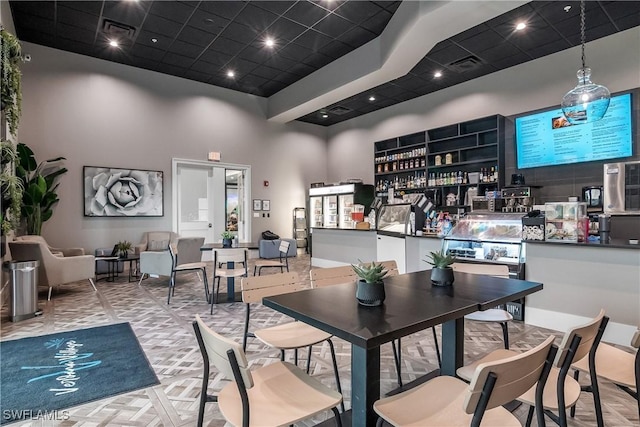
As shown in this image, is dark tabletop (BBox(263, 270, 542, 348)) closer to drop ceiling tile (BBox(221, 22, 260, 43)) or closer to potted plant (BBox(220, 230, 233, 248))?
potted plant (BBox(220, 230, 233, 248))

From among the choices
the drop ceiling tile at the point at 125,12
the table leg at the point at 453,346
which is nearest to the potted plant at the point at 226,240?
the drop ceiling tile at the point at 125,12

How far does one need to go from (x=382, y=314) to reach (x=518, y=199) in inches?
Answer: 219

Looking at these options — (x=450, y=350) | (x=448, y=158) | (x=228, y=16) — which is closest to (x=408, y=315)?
(x=450, y=350)

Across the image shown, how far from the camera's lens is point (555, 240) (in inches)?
Answer: 139

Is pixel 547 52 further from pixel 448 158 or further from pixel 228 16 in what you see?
pixel 228 16

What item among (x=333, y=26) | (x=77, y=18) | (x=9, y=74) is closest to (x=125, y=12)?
(x=77, y=18)

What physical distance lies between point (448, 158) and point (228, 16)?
5088 mm

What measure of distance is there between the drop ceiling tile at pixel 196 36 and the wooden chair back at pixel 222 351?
6.00 metres

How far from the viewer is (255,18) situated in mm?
5461

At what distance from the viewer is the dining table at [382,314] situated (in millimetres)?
1438

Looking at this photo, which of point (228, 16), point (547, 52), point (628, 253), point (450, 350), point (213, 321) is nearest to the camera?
point (450, 350)

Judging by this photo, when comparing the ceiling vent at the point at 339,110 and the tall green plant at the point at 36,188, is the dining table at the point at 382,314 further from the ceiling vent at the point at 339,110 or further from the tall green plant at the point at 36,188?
the ceiling vent at the point at 339,110

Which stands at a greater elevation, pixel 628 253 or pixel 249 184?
pixel 249 184

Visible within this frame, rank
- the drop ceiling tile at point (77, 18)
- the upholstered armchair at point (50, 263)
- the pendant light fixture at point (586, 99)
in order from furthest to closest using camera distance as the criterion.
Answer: the drop ceiling tile at point (77, 18) < the upholstered armchair at point (50, 263) < the pendant light fixture at point (586, 99)
